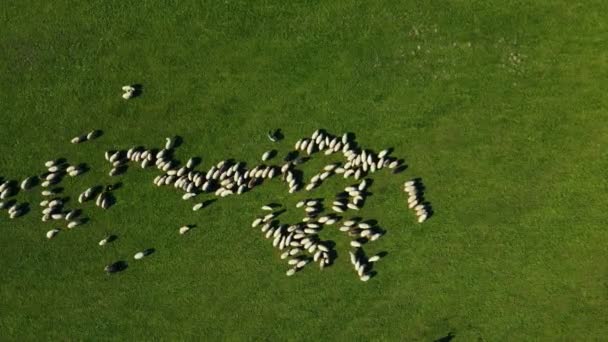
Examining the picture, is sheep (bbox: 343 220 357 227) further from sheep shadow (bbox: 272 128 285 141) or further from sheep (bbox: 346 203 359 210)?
sheep shadow (bbox: 272 128 285 141)

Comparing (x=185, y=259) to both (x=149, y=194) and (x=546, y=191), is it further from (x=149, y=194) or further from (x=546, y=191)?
(x=546, y=191)

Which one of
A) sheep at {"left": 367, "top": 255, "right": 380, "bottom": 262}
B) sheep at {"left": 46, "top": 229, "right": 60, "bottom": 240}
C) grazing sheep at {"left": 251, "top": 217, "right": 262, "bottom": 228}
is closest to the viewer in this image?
sheep at {"left": 367, "top": 255, "right": 380, "bottom": 262}

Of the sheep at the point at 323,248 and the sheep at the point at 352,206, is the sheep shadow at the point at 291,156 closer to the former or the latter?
the sheep at the point at 352,206

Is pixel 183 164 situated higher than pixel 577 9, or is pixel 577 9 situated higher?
pixel 577 9

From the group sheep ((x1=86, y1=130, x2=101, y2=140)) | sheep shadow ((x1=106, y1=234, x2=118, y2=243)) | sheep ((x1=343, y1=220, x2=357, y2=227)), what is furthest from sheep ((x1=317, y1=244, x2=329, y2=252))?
sheep ((x1=86, y1=130, x2=101, y2=140))

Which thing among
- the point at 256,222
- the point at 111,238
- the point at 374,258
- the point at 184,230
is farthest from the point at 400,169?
the point at 111,238

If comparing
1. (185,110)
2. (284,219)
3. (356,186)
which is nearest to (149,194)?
(185,110)
